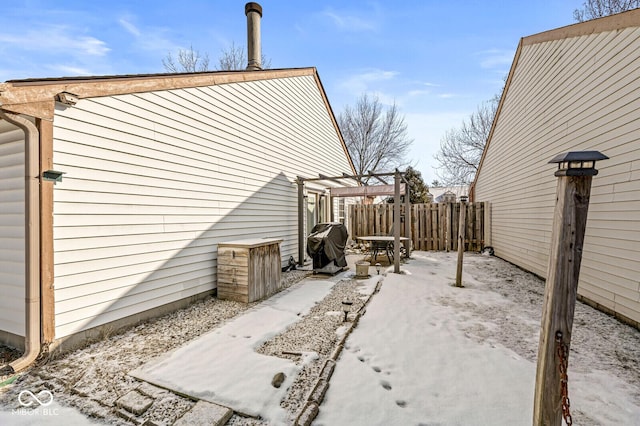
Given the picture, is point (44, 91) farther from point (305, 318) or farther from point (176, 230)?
point (305, 318)

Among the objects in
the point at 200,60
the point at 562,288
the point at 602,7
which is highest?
the point at 200,60

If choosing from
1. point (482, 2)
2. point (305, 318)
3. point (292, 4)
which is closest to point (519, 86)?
point (482, 2)

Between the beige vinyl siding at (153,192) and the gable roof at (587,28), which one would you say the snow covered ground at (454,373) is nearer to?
the beige vinyl siding at (153,192)

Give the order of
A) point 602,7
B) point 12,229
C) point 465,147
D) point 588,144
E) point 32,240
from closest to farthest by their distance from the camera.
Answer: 1. point 32,240
2. point 12,229
3. point 588,144
4. point 602,7
5. point 465,147

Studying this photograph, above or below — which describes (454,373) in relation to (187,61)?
below

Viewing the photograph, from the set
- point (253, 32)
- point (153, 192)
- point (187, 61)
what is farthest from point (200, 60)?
point (153, 192)

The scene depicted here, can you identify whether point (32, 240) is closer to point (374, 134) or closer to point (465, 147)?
point (465, 147)

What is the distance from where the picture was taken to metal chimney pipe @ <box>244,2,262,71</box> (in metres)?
7.53

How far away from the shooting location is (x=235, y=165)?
5.82 metres

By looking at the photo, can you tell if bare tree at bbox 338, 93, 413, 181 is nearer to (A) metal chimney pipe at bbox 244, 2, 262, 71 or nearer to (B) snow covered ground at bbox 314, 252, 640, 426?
(A) metal chimney pipe at bbox 244, 2, 262, 71

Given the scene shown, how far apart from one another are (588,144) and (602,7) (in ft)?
38.2

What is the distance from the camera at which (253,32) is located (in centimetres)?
755

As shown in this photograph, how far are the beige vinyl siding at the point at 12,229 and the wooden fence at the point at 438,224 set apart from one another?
983 cm

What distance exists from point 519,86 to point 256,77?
23.6 feet
